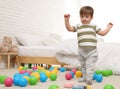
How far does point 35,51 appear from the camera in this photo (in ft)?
13.8

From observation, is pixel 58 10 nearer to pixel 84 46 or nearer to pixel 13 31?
pixel 13 31

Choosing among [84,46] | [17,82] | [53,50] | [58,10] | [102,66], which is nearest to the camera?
[17,82]

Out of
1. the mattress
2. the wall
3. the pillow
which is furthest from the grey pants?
the wall

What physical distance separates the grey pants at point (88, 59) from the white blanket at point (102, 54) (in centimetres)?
77

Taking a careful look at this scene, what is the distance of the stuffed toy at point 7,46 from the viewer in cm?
420

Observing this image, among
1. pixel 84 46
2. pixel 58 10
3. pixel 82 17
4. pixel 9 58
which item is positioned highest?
pixel 58 10

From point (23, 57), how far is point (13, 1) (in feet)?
4.55

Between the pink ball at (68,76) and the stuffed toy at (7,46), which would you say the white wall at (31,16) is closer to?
the stuffed toy at (7,46)

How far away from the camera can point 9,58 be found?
4.35 m

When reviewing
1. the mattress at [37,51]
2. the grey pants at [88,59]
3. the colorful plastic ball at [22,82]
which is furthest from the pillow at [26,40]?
the colorful plastic ball at [22,82]

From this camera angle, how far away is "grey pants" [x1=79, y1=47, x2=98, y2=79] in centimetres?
234

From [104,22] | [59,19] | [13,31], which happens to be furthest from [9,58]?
[104,22]

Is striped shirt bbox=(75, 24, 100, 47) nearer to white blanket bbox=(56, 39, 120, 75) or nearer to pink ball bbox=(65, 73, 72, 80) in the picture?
pink ball bbox=(65, 73, 72, 80)

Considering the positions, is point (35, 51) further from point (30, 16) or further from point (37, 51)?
point (30, 16)
